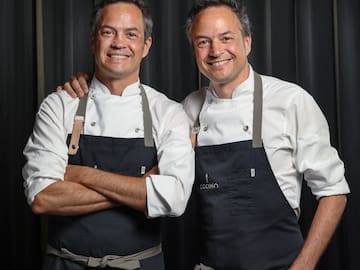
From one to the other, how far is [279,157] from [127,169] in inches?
16.9

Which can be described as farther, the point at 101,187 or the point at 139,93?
the point at 139,93

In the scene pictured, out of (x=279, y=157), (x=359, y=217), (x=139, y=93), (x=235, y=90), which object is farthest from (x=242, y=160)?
(x=359, y=217)

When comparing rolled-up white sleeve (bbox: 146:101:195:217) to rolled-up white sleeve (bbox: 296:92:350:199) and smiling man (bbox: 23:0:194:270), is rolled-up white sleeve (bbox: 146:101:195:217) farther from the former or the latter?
rolled-up white sleeve (bbox: 296:92:350:199)

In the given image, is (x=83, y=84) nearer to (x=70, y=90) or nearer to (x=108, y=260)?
(x=70, y=90)

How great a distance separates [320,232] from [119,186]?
0.56m

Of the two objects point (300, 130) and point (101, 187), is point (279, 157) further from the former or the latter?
point (101, 187)

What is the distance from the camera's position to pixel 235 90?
1.83 m

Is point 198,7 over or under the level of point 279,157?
over

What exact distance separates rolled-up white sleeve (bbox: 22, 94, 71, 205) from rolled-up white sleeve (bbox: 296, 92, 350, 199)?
66 centimetres

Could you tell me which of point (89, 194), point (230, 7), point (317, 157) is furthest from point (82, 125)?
point (317, 157)

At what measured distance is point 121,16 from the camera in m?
1.79

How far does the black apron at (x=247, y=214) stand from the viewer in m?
1.71

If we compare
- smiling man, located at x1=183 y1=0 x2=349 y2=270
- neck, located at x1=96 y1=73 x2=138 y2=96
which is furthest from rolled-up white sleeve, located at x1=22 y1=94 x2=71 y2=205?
smiling man, located at x1=183 y1=0 x2=349 y2=270

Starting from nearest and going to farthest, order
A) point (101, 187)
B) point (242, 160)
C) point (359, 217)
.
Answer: point (101, 187) → point (242, 160) → point (359, 217)
